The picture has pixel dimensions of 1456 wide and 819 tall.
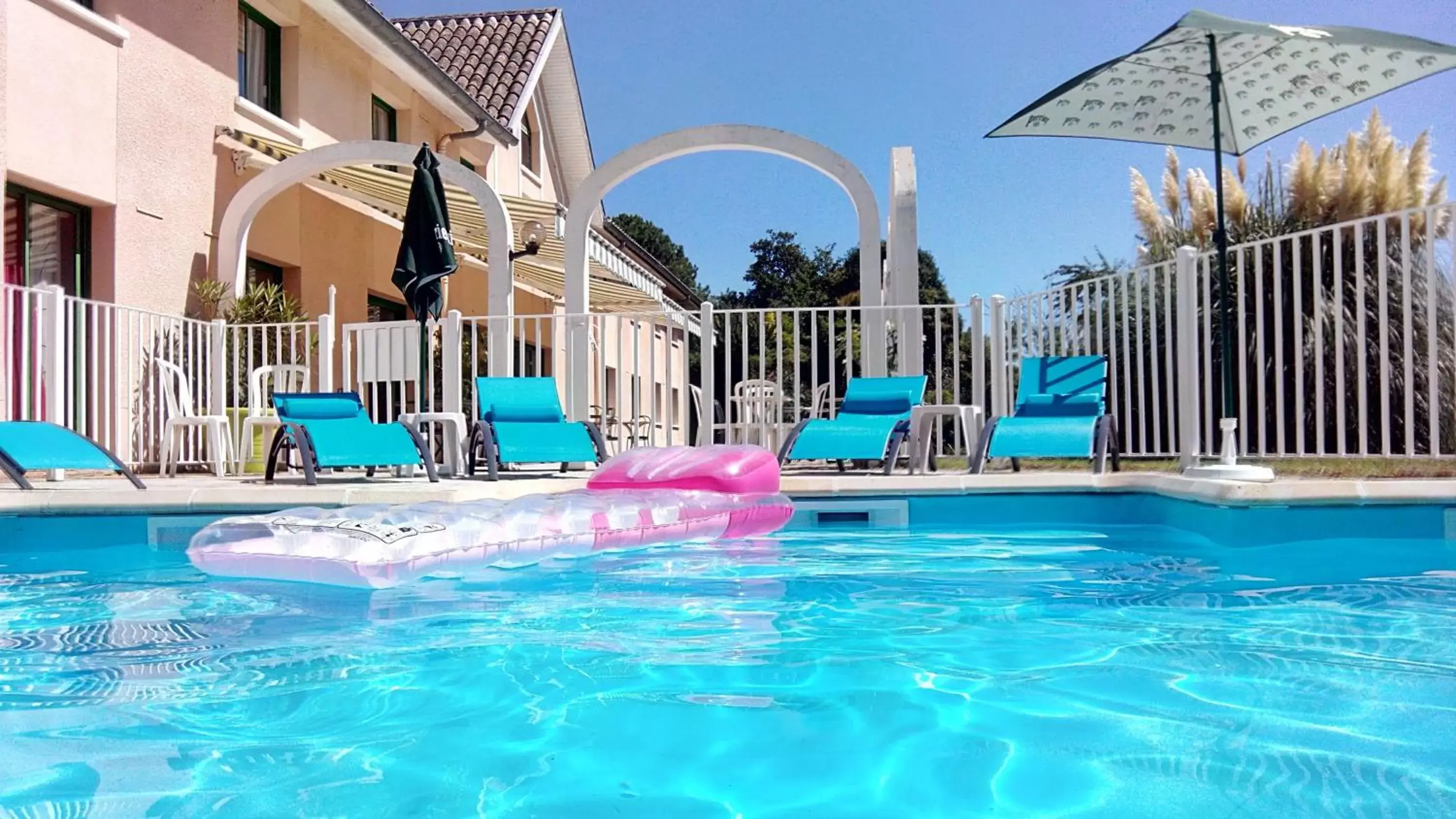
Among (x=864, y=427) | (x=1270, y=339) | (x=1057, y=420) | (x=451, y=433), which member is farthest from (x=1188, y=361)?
(x=451, y=433)

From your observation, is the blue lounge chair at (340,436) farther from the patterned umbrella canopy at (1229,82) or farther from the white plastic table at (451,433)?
the patterned umbrella canopy at (1229,82)

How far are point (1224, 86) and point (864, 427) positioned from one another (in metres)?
3.08

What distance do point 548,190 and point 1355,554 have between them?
18.3 m

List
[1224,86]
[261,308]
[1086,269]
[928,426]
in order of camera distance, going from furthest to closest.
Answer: [1086,269] → [261,308] → [928,426] → [1224,86]

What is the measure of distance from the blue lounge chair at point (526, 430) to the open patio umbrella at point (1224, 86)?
3.37 m

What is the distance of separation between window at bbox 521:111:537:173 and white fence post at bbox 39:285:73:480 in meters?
12.3

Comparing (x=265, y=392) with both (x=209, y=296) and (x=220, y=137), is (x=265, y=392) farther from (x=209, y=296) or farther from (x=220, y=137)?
(x=220, y=137)

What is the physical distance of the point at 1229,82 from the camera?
6730 mm

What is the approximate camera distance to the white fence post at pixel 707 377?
7.71 m

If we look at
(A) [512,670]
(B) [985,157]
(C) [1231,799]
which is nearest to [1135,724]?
(C) [1231,799]

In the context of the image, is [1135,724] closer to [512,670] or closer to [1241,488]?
[512,670]

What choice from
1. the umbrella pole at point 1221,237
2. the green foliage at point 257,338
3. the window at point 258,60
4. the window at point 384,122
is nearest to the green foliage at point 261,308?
the green foliage at point 257,338

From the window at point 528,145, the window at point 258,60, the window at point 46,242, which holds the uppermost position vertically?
the window at point 528,145

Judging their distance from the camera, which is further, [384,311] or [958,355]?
[384,311]
